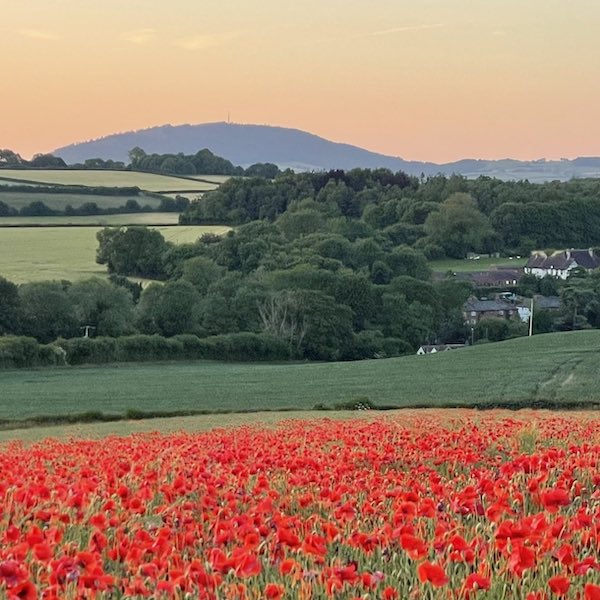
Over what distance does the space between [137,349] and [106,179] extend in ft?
298

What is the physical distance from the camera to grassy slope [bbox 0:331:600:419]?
132ft

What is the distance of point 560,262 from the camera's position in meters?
124

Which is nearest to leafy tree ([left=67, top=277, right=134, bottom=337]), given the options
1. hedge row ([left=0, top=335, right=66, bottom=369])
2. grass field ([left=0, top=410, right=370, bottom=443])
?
hedge row ([left=0, top=335, right=66, bottom=369])

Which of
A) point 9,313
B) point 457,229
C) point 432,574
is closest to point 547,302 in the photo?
point 457,229

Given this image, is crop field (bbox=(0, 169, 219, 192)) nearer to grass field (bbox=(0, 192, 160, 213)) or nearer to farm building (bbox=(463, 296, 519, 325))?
grass field (bbox=(0, 192, 160, 213))

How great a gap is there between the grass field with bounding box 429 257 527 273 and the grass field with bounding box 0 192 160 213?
4180cm

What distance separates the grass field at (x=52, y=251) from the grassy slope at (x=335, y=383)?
3560 cm

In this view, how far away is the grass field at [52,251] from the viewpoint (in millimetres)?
92750

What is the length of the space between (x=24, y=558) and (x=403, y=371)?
154 feet

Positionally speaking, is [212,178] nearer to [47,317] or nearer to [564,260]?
[564,260]

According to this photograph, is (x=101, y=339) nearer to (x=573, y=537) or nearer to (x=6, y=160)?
(x=573, y=537)

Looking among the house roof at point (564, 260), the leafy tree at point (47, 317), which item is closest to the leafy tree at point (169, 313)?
the leafy tree at point (47, 317)

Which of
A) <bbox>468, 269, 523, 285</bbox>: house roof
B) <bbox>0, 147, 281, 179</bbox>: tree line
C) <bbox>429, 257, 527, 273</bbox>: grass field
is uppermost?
<bbox>0, 147, 281, 179</bbox>: tree line

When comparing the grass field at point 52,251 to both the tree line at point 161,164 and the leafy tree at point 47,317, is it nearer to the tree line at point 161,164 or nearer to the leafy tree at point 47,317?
the leafy tree at point 47,317
